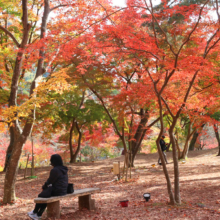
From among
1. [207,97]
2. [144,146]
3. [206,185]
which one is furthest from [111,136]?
[206,185]

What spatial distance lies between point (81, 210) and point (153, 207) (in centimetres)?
162

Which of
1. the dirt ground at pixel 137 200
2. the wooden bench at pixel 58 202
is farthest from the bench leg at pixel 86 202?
the dirt ground at pixel 137 200

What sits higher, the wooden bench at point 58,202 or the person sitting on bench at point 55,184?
the person sitting on bench at point 55,184

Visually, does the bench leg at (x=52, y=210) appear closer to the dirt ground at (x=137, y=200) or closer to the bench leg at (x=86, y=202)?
the dirt ground at (x=137, y=200)

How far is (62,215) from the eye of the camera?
514 cm

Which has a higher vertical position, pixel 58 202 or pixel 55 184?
pixel 55 184

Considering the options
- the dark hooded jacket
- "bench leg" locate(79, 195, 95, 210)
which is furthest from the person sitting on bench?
"bench leg" locate(79, 195, 95, 210)

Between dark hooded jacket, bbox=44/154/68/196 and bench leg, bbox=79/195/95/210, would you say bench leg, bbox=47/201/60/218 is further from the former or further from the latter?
bench leg, bbox=79/195/95/210

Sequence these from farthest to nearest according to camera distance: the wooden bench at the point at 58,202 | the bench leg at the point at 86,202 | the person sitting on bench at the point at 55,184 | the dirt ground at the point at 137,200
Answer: the bench leg at the point at 86,202 < the dirt ground at the point at 137,200 < the person sitting on bench at the point at 55,184 < the wooden bench at the point at 58,202

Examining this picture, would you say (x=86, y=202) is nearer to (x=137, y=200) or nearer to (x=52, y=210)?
(x=52, y=210)

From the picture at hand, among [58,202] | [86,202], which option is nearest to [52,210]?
[58,202]

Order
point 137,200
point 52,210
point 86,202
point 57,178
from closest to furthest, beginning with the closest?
point 57,178 < point 52,210 < point 86,202 < point 137,200

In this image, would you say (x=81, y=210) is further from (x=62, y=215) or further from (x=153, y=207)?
(x=153, y=207)

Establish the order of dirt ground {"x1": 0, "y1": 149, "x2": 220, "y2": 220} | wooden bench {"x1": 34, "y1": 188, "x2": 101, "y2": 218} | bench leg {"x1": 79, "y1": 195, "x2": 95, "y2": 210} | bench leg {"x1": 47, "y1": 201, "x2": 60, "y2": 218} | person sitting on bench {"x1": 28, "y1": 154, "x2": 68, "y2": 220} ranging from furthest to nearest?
bench leg {"x1": 79, "y1": 195, "x2": 95, "y2": 210} < dirt ground {"x1": 0, "y1": 149, "x2": 220, "y2": 220} < bench leg {"x1": 47, "y1": 201, "x2": 60, "y2": 218} < person sitting on bench {"x1": 28, "y1": 154, "x2": 68, "y2": 220} < wooden bench {"x1": 34, "y1": 188, "x2": 101, "y2": 218}
